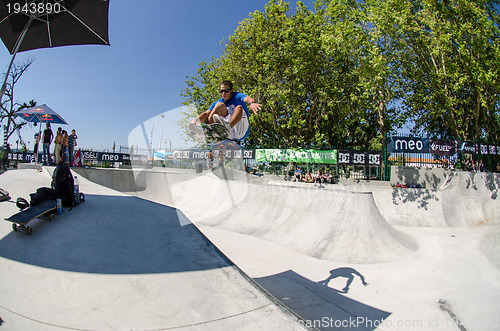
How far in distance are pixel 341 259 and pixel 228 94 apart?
16.2 ft

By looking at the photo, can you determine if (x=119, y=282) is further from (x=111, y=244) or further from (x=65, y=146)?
(x=65, y=146)

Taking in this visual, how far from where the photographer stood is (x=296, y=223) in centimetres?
731

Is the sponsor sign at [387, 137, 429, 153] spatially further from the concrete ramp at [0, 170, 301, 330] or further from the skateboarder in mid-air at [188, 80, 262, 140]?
the concrete ramp at [0, 170, 301, 330]

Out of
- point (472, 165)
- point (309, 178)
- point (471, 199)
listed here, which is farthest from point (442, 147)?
point (309, 178)

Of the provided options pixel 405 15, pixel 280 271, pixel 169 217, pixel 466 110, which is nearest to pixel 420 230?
pixel 280 271

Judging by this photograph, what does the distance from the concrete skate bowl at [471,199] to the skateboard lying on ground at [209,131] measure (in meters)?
10.5

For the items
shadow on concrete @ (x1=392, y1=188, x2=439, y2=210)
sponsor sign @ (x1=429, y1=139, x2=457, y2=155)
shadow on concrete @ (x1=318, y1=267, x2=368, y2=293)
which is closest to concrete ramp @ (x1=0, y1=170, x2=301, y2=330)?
shadow on concrete @ (x1=318, y1=267, x2=368, y2=293)

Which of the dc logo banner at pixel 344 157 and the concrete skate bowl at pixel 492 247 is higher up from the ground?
the dc logo banner at pixel 344 157

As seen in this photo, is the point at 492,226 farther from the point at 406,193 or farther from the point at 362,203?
the point at 362,203

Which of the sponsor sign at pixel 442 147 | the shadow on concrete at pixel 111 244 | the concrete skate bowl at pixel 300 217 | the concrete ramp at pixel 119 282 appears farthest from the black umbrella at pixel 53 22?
the sponsor sign at pixel 442 147

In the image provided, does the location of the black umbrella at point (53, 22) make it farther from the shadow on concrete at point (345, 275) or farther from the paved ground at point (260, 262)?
the shadow on concrete at point (345, 275)

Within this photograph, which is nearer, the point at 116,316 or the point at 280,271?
the point at 116,316

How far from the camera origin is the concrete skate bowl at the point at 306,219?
6.31 m

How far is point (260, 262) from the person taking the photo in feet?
18.3
